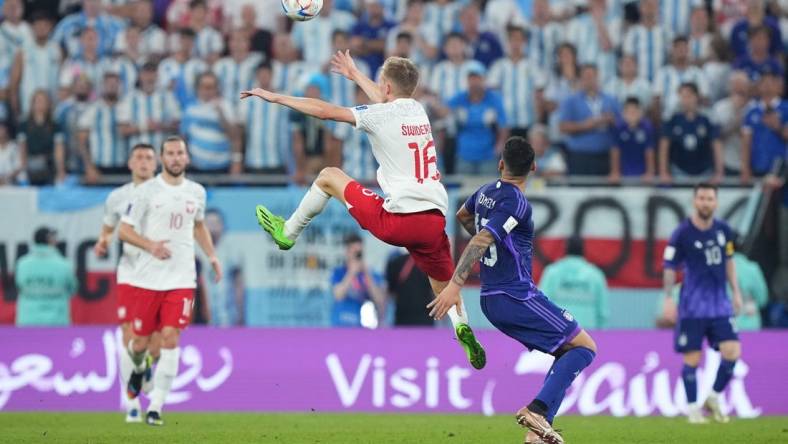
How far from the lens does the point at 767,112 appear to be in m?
19.5

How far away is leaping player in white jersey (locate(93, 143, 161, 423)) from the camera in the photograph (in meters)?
14.5

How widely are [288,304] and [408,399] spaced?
2.29 meters

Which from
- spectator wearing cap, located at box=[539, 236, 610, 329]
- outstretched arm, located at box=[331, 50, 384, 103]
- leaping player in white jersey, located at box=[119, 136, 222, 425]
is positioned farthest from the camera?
spectator wearing cap, located at box=[539, 236, 610, 329]

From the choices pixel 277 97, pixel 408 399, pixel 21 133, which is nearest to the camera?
pixel 277 97

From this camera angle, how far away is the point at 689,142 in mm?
19578

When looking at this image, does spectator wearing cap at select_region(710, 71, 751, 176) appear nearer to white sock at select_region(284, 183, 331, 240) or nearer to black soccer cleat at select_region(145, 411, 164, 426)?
black soccer cleat at select_region(145, 411, 164, 426)

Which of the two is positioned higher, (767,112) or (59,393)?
(767,112)

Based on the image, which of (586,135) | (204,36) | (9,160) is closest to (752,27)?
(586,135)

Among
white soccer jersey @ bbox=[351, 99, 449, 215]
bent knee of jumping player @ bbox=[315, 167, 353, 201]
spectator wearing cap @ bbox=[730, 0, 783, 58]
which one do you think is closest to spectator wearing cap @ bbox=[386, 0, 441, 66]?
spectator wearing cap @ bbox=[730, 0, 783, 58]

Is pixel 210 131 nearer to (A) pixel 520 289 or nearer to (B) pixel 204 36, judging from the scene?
(B) pixel 204 36

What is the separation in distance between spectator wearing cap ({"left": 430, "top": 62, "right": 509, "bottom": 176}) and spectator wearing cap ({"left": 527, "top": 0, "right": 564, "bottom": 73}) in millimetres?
1829

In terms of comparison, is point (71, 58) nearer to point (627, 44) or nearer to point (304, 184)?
point (304, 184)

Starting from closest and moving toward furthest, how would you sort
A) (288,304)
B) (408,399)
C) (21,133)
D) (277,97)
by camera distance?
(277,97), (408,399), (288,304), (21,133)

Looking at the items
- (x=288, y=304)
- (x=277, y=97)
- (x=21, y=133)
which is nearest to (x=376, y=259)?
(x=288, y=304)
